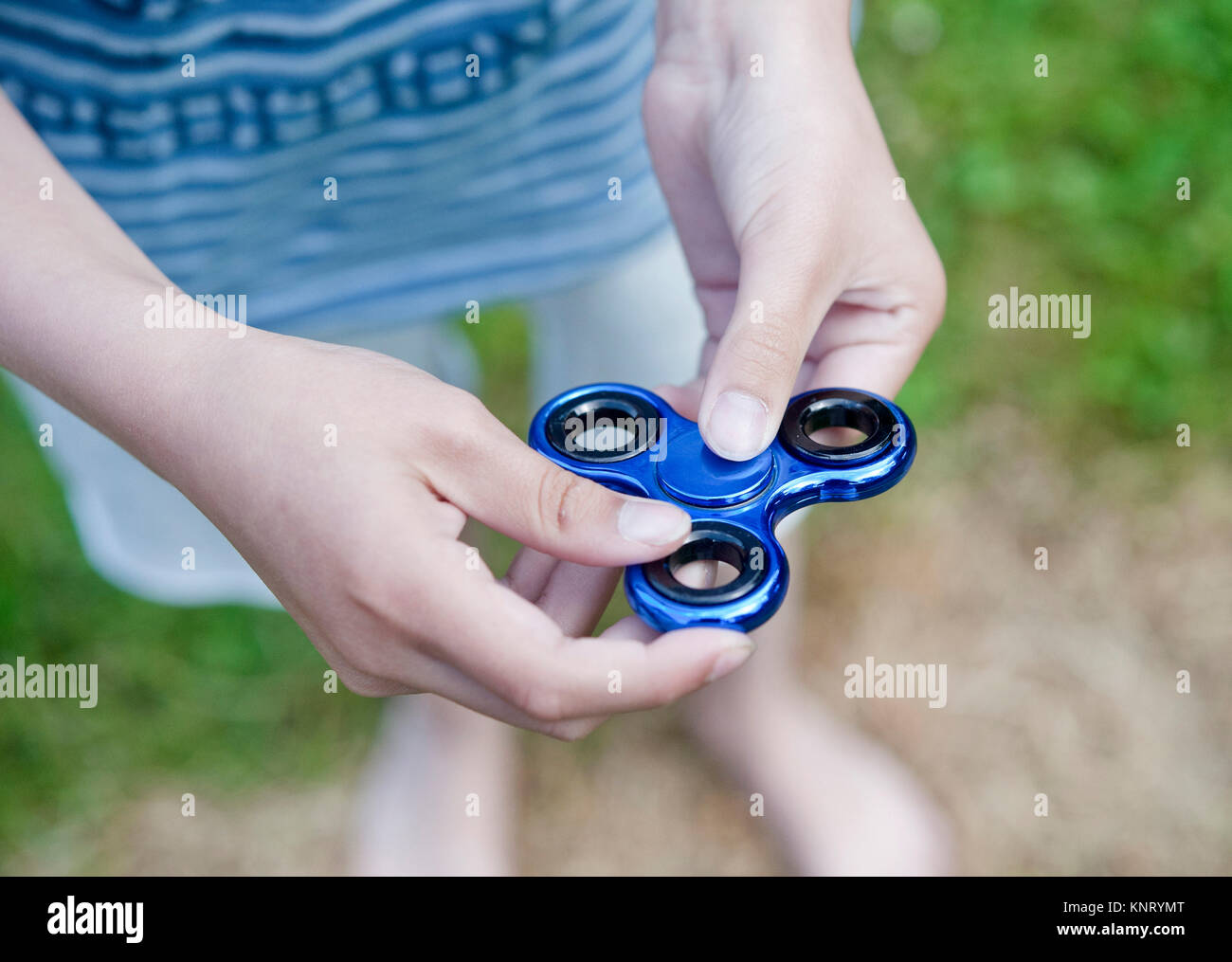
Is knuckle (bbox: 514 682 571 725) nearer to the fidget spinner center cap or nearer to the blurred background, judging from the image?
the fidget spinner center cap

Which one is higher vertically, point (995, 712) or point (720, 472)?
point (720, 472)

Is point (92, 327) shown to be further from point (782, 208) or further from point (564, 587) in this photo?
point (782, 208)

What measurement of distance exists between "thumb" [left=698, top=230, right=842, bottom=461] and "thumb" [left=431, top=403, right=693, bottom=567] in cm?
11

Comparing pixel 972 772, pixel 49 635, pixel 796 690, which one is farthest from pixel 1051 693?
pixel 49 635

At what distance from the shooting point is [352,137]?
986mm

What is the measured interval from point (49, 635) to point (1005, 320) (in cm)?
154

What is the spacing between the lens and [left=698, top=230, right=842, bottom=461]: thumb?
0.81m

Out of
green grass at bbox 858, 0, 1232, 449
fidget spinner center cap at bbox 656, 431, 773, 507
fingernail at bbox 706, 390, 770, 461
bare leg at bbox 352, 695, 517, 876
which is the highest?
green grass at bbox 858, 0, 1232, 449

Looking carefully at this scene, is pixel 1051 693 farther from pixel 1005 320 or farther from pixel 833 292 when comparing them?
pixel 833 292

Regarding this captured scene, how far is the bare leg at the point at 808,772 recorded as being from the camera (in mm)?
1403

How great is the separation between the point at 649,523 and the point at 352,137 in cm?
48

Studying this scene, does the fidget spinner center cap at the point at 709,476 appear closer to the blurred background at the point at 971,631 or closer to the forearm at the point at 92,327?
the forearm at the point at 92,327

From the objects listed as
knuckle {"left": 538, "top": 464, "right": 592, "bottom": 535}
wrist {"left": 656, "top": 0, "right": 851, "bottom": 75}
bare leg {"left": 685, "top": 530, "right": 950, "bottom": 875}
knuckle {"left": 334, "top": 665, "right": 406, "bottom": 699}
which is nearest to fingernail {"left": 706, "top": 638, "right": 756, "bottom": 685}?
knuckle {"left": 538, "top": 464, "right": 592, "bottom": 535}

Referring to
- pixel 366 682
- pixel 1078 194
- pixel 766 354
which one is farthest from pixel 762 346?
pixel 1078 194
